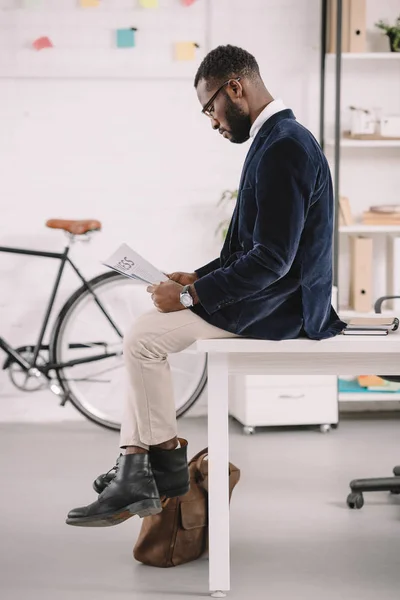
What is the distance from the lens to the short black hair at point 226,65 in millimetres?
2492

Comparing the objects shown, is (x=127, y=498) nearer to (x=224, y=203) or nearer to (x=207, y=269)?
(x=207, y=269)

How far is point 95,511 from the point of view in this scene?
2.45m


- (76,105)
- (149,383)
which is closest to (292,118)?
(149,383)

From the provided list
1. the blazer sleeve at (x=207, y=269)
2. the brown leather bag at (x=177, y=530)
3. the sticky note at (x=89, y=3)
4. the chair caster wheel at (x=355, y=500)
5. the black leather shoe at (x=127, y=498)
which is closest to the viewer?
the black leather shoe at (x=127, y=498)

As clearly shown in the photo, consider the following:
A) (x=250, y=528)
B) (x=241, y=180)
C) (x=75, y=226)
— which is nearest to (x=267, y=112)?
(x=241, y=180)

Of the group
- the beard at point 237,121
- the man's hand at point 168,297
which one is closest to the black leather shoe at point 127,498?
the man's hand at point 168,297

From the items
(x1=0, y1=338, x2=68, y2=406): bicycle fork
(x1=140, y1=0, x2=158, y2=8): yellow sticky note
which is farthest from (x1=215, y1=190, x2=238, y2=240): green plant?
(x1=0, y1=338, x2=68, y2=406): bicycle fork

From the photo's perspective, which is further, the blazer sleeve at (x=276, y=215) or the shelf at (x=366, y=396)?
the shelf at (x=366, y=396)

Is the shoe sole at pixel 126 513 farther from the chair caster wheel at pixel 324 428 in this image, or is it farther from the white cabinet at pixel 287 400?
the chair caster wheel at pixel 324 428

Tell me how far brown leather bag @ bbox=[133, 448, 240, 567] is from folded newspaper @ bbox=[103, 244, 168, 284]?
0.60 meters

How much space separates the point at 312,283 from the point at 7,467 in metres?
1.81

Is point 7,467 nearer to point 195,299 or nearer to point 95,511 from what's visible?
point 95,511

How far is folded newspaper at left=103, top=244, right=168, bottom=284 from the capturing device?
2467mm

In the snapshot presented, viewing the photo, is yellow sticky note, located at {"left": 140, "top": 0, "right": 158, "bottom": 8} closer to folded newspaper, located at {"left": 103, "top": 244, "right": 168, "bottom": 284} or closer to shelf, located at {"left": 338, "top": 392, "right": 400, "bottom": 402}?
shelf, located at {"left": 338, "top": 392, "right": 400, "bottom": 402}
